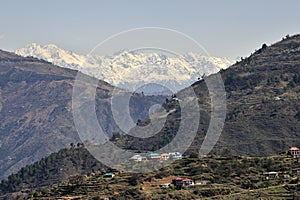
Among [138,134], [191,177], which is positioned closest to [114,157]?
[138,134]

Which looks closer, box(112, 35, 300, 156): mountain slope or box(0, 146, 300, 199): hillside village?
box(0, 146, 300, 199): hillside village

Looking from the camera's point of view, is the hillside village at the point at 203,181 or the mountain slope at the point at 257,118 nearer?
the hillside village at the point at 203,181

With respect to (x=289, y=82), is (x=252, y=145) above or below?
below

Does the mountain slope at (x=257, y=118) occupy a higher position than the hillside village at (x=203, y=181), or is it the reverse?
the mountain slope at (x=257, y=118)

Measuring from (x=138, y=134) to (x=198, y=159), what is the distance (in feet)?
286

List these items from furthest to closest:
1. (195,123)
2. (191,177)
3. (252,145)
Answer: (195,123), (252,145), (191,177)

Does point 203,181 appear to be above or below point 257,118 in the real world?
below

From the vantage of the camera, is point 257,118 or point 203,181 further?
point 257,118

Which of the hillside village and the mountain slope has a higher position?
the mountain slope

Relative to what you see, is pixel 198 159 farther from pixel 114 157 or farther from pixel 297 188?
pixel 114 157

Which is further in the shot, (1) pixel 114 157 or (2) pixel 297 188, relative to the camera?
(1) pixel 114 157

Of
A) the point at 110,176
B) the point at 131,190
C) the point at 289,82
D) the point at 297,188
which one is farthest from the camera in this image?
the point at 289,82

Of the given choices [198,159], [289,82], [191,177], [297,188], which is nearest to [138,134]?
[289,82]

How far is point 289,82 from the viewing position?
7333 inches
